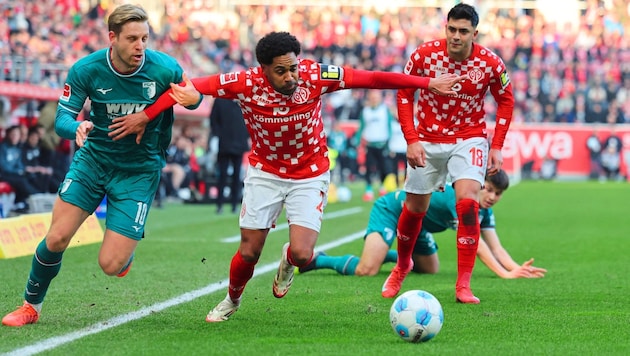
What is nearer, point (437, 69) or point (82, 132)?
point (82, 132)

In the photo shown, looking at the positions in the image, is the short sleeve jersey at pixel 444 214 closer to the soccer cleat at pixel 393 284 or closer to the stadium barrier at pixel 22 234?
the soccer cleat at pixel 393 284

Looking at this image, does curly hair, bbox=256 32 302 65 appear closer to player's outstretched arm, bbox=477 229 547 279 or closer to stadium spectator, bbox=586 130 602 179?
player's outstretched arm, bbox=477 229 547 279

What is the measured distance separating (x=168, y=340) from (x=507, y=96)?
362cm

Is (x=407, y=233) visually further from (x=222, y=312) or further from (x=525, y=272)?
(x=222, y=312)

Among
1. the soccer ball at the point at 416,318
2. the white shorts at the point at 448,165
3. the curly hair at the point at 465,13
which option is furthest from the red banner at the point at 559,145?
the soccer ball at the point at 416,318

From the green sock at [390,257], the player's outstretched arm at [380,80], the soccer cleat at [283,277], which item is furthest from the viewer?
the green sock at [390,257]

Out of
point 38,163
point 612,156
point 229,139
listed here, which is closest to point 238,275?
point 38,163

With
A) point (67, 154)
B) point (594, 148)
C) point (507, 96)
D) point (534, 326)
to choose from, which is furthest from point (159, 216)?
point (594, 148)

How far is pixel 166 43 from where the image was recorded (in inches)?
1407

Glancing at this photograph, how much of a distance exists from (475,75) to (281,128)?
194 centimetres

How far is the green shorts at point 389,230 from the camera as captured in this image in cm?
979

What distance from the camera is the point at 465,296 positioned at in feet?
25.6

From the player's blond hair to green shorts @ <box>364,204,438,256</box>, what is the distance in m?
3.92

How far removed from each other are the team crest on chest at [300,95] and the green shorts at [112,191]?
3.77 ft
